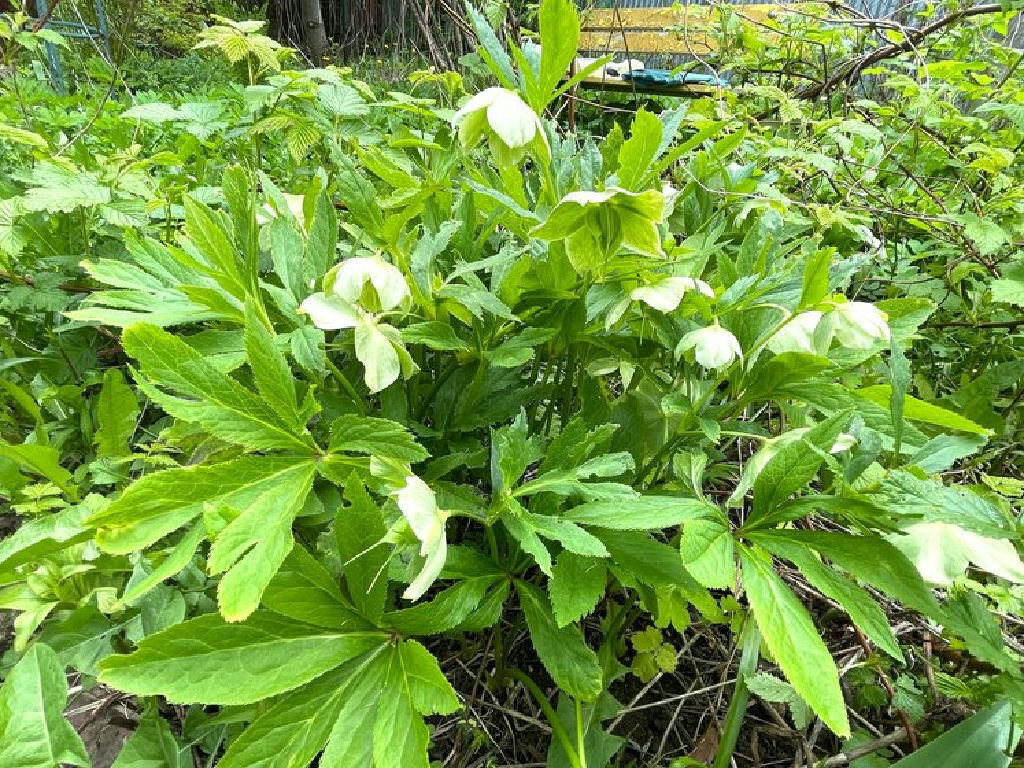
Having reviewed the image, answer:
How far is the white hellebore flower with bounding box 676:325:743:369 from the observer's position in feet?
1.70

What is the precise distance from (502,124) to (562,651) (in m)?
0.43

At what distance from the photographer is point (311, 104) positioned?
Answer: 115cm

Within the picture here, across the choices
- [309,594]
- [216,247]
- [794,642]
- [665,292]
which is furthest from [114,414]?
[794,642]

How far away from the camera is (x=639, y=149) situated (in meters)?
0.55

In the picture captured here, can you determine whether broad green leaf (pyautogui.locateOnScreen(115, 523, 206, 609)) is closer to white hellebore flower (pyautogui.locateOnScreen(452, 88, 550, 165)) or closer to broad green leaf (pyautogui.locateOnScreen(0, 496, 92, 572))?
broad green leaf (pyautogui.locateOnScreen(0, 496, 92, 572))

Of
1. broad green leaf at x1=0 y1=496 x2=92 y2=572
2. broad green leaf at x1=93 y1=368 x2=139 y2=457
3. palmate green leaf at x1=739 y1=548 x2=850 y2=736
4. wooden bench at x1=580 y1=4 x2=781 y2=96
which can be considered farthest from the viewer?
wooden bench at x1=580 y1=4 x2=781 y2=96

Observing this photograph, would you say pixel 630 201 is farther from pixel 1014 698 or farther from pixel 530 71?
pixel 1014 698

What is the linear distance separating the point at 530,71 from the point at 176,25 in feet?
22.3

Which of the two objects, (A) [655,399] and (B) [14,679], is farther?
(A) [655,399]

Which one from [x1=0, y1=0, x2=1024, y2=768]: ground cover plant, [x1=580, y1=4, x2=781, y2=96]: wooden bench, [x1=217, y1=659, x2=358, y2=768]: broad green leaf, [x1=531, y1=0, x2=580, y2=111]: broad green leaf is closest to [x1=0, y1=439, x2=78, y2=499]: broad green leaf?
[x1=0, y1=0, x2=1024, y2=768]: ground cover plant

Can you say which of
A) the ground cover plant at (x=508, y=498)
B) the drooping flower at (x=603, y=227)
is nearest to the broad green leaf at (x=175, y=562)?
the ground cover plant at (x=508, y=498)

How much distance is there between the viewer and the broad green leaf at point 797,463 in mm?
464

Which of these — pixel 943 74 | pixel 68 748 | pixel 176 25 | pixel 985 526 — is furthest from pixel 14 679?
pixel 176 25

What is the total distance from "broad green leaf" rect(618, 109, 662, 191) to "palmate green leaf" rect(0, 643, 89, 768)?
64 cm
